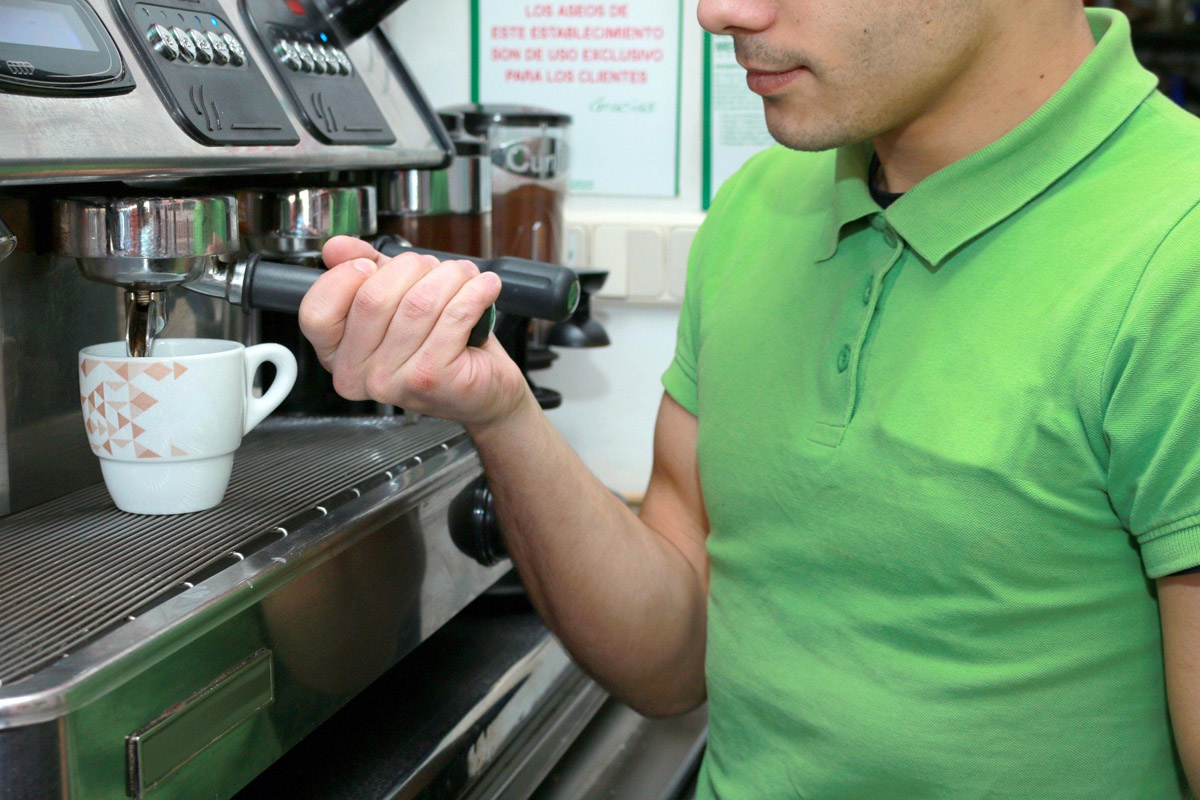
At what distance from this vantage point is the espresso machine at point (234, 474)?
1.46 feet

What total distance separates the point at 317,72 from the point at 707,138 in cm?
58

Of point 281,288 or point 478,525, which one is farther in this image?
point 478,525

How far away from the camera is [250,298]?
55 centimetres

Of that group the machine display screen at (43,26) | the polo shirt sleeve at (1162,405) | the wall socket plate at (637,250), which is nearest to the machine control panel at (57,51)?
the machine display screen at (43,26)

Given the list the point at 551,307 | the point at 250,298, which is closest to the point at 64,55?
the point at 250,298

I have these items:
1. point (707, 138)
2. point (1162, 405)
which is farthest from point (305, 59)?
point (707, 138)

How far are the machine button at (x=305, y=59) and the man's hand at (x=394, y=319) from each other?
202 millimetres

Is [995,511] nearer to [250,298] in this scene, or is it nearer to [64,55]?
[250,298]

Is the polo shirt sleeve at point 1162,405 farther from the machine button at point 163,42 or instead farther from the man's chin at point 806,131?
the machine button at point 163,42

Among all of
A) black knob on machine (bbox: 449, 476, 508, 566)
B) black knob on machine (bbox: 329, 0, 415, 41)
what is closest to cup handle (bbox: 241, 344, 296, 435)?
black knob on machine (bbox: 449, 476, 508, 566)

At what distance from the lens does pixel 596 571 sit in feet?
2.33

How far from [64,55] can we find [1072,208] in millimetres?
472

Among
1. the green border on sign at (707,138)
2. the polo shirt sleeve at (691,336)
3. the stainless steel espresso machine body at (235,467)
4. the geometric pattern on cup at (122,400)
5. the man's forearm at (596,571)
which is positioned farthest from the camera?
the green border on sign at (707,138)

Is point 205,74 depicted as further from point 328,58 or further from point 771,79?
point 771,79
